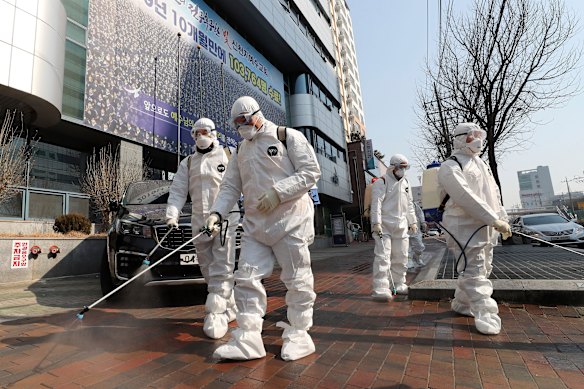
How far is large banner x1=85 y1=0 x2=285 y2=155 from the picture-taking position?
12.4 m

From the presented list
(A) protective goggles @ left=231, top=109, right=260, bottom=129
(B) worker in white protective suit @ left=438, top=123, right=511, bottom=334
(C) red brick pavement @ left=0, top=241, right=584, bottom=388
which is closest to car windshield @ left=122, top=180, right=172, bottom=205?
(C) red brick pavement @ left=0, top=241, right=584, bottom=388

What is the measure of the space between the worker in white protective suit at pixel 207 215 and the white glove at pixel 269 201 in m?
0.85

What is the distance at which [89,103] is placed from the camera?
11.8 m

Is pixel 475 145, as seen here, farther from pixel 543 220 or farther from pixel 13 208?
pixel 13 208

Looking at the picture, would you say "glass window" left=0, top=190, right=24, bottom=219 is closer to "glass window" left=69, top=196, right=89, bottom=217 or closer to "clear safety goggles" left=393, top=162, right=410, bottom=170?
"glass window" left=69, top=196, right=89, bottom=217

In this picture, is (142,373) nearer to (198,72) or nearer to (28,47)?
(28,47)

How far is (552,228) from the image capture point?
1069 cm

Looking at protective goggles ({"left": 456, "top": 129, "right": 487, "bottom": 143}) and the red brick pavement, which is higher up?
protective goggles ({"left": 456, "top": 129, "right": 487, "bottom": 143})

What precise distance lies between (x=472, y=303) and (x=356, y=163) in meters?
38.3

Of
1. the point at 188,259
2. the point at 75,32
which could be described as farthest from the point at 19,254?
the point at 75,32

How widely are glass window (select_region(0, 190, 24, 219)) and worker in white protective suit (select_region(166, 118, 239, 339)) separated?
9377 mm

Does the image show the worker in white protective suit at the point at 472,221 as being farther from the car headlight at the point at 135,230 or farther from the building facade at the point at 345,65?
the building facade at the point at 345,65

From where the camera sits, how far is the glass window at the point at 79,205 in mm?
12040

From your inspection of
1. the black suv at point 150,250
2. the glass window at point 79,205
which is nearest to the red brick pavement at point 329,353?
the black suv at point 150,250
